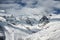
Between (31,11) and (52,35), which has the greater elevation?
(31,11)

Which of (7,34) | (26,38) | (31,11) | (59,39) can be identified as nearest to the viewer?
(59,39)

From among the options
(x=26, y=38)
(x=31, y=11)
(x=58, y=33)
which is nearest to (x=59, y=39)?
(x=58, y=33)

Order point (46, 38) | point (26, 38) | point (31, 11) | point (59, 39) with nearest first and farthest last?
point (59, 39) < point (46, 38) < point (26, 38) < point (31, 11)

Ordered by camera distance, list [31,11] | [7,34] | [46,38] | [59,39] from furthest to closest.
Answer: [31,11] < [7,34] < [46,38] < [59,39]

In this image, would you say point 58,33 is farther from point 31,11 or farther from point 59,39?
point 31,11

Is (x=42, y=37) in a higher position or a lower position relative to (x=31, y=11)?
lower

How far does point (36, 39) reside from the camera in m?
11.2

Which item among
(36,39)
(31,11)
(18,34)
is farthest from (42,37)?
(31,11)

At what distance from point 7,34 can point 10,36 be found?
2.72 ft

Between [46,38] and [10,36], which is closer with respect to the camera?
[46,38]

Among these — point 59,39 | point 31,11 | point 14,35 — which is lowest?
point 59,39

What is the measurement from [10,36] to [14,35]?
30 cm

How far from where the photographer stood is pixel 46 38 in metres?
10.7

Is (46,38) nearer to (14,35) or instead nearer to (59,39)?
(59,39)
